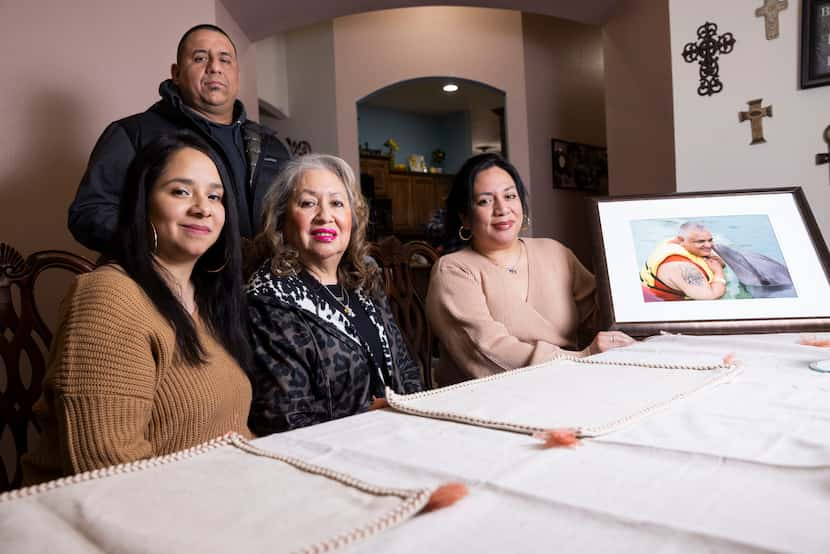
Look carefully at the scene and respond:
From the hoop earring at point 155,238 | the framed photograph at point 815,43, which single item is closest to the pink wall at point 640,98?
the framed photograph at point 815,43

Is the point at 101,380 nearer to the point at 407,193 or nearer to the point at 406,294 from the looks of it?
the point at 406,294

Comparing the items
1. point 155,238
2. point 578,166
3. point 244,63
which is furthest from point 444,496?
point 578,166

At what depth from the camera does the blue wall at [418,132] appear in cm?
1192

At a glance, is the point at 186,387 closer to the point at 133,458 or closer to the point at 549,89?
the point at 133,458

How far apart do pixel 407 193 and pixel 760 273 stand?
31.8 feet

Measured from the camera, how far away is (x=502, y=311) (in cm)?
201

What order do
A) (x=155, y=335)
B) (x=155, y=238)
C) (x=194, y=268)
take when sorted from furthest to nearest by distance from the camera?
(x=194, y=268) → (x=155, y=238) → (x=155, y=335)

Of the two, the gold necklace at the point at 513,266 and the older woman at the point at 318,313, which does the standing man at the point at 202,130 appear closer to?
the older woman at the point at 318,313

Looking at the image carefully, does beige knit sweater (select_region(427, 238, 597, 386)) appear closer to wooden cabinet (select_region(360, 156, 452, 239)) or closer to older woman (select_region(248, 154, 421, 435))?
older woman (select_region(248, 154, 421, 435))

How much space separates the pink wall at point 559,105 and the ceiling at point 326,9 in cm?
206

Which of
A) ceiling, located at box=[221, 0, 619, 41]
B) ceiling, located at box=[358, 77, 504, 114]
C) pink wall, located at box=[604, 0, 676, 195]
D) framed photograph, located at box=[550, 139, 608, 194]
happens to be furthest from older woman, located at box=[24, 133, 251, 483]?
ceiling, located at box=[358, 77, 504, 114]

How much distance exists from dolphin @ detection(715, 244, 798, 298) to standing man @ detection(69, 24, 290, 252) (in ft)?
5.36

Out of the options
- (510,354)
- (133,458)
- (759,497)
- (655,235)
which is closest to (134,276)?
(133,458)

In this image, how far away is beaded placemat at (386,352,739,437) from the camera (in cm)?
90
